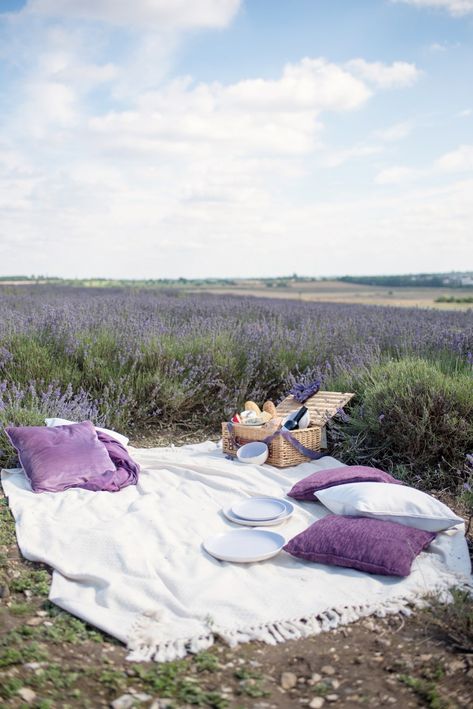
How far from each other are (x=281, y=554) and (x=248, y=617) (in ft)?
1.86

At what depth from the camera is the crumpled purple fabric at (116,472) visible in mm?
3697

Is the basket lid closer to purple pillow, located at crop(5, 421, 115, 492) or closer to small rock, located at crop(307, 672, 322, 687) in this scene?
purple pillow, located at crop(5, 421, 115, 492)

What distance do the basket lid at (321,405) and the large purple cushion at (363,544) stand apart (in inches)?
62.2

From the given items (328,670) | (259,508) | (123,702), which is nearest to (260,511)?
(259,508)

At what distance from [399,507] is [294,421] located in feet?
4.82

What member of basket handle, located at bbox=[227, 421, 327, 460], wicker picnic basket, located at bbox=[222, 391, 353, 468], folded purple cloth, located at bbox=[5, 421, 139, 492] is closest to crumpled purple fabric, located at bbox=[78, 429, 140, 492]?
folded purple cloth, located at bbox=[5, 421, 139, 492]

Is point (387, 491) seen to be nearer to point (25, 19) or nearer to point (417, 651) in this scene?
point (417, 651)

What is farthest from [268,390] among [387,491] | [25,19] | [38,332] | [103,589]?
[25,19]

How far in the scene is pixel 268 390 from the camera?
19.5ft

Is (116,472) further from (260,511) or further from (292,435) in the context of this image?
(292,435)

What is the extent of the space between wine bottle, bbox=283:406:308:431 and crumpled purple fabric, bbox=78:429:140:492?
1036mm

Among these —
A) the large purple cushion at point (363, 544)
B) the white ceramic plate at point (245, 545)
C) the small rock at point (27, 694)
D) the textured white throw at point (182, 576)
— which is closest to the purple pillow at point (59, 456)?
the textured white throw at point (182, 576)

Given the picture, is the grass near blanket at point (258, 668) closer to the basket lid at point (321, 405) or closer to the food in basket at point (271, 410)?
the basket lid at point (321, 405)

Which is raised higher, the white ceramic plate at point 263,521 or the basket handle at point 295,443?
the basket handle at point 295,443
